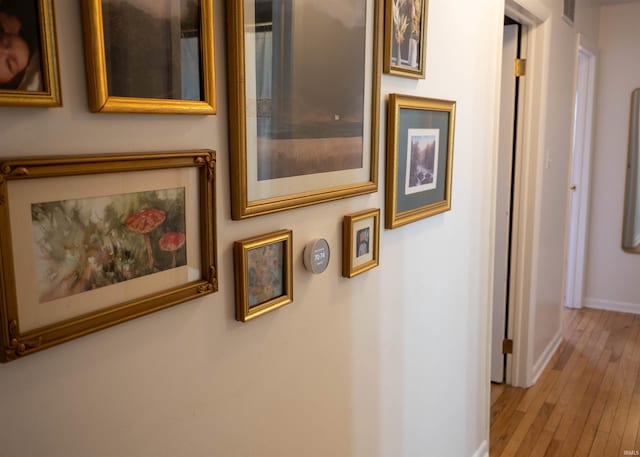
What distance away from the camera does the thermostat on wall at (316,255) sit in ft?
4.20

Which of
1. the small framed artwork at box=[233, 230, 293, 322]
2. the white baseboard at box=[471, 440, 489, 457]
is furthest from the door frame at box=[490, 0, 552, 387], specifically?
the small framed artwork at box=[233, 230, 293, 322]

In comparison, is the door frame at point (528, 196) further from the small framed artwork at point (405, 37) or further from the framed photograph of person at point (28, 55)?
the framed photograph of person at point (28, 55)

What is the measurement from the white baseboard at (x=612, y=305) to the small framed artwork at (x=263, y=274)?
4.17 meters

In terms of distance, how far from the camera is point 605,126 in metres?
4.42

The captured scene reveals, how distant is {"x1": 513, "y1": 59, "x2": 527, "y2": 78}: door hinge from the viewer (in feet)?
9.72

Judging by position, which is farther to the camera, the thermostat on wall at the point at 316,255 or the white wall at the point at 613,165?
the white wall at the point at 613,165

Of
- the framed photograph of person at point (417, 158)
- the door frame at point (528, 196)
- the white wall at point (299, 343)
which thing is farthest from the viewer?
the door frame at point (528, 196)

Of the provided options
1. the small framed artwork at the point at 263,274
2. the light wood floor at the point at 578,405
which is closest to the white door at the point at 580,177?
the light wood floor at the point at 578,405

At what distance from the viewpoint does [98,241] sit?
83 cm

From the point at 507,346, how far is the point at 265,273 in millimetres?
2464

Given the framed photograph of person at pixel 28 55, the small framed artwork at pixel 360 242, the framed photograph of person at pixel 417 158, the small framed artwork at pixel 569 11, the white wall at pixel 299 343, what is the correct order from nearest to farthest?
the framed photograph of person at pixel 28 55 → the white wall at pixel 299 343 → the small framed artwork at pixel 360 242 → the framed photograph of person at pixel 417 158 → the small framed artwork at pixel 569 11

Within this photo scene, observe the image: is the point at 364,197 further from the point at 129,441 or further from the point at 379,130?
the point at 129,441

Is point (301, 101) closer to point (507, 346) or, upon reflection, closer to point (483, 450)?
point (483, 450)

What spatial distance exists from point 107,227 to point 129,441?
14.0 inches
